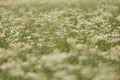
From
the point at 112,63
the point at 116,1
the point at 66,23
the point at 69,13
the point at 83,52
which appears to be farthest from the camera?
the point at 116,1

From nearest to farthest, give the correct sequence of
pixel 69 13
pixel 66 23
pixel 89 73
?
pixel 89 73 → pixel 66 23 → pixel 69 13

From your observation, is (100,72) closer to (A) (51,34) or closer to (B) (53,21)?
(A) (51,34)

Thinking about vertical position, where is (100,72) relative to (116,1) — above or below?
above

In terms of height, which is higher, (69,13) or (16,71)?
(16,71)

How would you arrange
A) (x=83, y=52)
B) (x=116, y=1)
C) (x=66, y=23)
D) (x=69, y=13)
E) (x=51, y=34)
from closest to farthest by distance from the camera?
(x=83, y=52)
(x=51, y=34)
(x=66, y=23)
(x=69, y=13)
(x=116, y=1)

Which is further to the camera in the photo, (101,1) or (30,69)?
(101,1)

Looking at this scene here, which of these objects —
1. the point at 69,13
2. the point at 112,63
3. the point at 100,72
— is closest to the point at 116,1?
the point at 69,13

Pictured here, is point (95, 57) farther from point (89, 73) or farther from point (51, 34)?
point (89, 73)

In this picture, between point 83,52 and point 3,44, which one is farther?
point 3,44

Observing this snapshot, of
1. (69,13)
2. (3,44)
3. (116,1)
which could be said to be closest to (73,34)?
(3,44)
